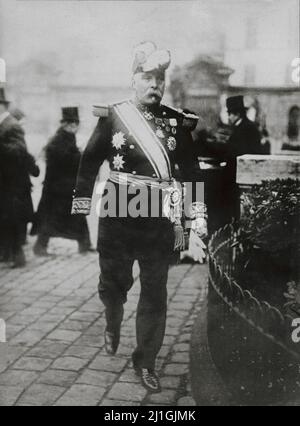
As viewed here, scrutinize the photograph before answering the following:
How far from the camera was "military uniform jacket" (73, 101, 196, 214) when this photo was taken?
3.61 metres

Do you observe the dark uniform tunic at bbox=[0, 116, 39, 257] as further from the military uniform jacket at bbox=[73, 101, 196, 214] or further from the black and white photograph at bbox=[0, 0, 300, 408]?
the military uniform jacket at bbox=[73, 101, 196, 214]

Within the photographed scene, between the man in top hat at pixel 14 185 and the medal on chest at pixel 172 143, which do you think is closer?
the medal on chest at pixel 172 143

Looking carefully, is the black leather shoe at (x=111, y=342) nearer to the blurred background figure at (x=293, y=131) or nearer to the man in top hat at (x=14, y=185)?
the man in top hat at (x=14, y=185)

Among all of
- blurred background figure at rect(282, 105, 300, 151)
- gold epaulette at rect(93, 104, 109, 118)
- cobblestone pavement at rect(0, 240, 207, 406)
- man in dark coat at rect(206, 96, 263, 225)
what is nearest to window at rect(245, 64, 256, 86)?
blurred background figure at rect(282, 105, 300, 151)

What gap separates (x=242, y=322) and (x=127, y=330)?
42.0 inches

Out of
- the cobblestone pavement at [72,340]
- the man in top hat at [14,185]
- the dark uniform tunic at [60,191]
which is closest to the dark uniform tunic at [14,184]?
the man in top hat at [14,185]

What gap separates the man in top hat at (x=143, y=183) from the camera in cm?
360

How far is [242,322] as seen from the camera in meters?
3.55

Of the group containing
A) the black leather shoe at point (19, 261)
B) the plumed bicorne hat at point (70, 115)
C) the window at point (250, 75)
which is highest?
the window at point (250, 75)

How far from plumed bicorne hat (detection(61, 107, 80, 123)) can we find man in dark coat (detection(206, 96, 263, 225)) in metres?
1.33
